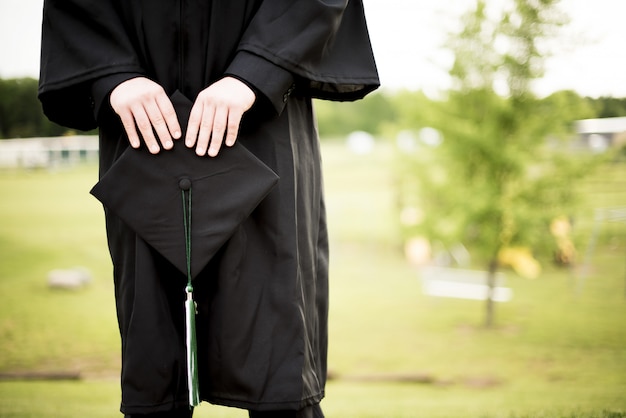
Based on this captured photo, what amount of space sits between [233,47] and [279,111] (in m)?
0.22

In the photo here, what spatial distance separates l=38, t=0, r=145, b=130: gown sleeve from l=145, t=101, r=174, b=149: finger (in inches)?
4.6

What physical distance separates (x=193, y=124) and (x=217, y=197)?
17 cm

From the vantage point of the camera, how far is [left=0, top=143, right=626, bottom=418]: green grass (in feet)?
10.3

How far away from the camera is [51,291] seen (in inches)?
296

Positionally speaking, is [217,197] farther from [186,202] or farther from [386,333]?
[386,333]

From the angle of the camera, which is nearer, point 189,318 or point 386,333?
point 189,318

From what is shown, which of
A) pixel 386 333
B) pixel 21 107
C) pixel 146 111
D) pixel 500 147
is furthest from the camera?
pixel 386 333

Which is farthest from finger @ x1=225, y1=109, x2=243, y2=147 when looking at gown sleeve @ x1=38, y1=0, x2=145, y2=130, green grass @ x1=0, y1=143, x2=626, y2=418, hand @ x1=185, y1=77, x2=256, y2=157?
green grass @ x1=0, y1=143, x2=626, y2=418

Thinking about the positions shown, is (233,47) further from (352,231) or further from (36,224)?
(352,231)

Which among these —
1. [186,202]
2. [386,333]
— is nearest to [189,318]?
[186,202]

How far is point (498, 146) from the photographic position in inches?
222

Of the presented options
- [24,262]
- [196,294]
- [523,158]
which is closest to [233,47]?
[196,294]

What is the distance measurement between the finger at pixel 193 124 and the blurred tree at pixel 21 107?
2.44 m

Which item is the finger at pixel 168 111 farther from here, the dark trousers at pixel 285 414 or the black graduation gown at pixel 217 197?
the dark trousers at pixel 285 414
